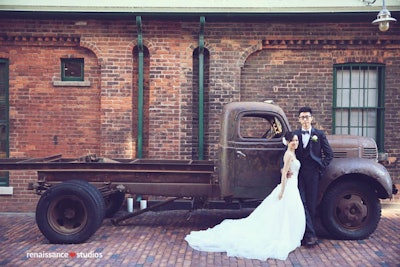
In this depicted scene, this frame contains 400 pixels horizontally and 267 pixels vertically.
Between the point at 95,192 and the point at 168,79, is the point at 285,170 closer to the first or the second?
the point at 95,192

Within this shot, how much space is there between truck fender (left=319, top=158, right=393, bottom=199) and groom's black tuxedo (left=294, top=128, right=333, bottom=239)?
20 centimetres

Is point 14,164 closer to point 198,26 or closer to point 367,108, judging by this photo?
point 198,26

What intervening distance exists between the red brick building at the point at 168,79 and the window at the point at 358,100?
2cm

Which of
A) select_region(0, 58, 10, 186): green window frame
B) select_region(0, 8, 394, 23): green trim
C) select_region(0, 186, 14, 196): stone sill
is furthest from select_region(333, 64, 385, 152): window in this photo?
select_region(0, 58, 10, 186): green window frame

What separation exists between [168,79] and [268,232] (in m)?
4.29

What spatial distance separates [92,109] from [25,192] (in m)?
2.33

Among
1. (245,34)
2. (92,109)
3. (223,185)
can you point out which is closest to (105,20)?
(92,109)

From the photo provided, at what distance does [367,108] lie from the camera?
9.15 m

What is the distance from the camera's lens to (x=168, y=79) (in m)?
8.97

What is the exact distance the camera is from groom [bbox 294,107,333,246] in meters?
6.41

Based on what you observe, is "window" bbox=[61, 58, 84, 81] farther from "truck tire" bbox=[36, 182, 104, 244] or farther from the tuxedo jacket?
the tuxedo jacket

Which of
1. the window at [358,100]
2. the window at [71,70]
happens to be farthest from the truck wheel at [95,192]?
the window at [358,100]

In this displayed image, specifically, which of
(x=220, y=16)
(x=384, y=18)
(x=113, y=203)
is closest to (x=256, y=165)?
(x=113, y=203)

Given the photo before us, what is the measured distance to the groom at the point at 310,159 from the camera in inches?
252
